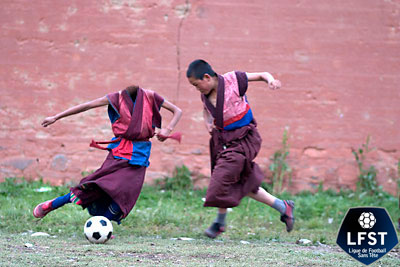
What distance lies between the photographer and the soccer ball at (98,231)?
464 cm

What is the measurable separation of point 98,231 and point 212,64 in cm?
319

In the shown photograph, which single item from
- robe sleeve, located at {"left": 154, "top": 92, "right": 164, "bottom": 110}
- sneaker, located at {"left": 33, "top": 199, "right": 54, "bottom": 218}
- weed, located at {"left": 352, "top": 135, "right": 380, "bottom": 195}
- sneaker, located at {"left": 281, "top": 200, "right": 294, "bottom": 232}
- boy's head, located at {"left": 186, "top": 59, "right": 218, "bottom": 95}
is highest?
boy's head, located at {"left": 186, "top": 59, "right": 218, "bottom": 95}

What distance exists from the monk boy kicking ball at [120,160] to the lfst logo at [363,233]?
5.99ft

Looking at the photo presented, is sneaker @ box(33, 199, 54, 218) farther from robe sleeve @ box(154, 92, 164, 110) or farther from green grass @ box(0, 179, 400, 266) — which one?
robe sleeve @ box(154, 92, 164, 110)

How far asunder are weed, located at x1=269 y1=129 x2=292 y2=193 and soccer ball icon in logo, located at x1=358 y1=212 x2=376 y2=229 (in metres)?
3.49

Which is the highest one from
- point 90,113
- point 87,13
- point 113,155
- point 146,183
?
point 87,13

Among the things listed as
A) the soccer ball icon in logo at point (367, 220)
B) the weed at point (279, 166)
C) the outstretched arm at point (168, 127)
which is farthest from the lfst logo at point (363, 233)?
the weed at point (279, 166)

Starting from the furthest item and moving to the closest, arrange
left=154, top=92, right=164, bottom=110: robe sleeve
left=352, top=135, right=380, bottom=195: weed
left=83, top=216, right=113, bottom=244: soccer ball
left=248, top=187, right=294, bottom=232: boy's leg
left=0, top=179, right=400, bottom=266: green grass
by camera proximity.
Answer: left=352, top=135, right=380, bottom=195: weed
left=154, top=92, right=164, bottom=110: robe sleeve
left=248, top=187, right=294, bottom=232: boy's leg
left=83, top=216, right=113, bottom=244: soccer ball
left=0, top=179, right=400, bottom=266: green grass

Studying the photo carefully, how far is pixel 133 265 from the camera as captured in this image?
374 cm

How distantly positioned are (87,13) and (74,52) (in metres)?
0.50

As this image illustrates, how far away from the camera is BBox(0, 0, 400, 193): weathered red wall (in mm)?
7070

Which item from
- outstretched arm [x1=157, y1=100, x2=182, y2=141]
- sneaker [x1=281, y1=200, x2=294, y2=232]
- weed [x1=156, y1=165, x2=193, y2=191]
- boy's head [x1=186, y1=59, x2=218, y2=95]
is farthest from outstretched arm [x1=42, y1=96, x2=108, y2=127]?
weed [x1=156, y1=165, x2=193, y2=191]

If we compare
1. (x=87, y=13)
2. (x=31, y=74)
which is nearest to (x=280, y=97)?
(x=87, y=13)

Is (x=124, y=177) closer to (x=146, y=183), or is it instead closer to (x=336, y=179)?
(x=146, y=183)
